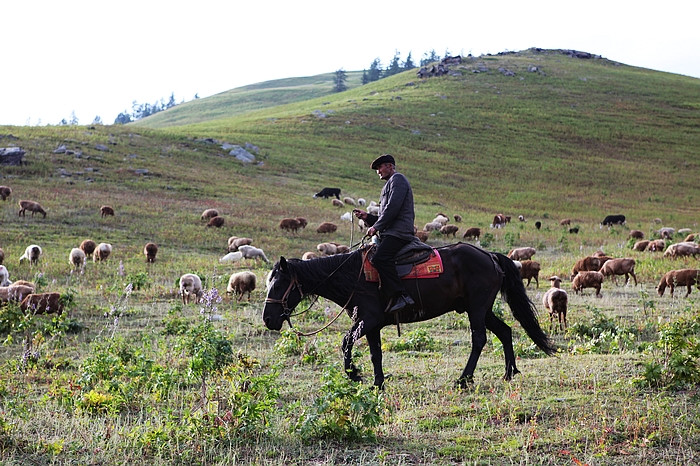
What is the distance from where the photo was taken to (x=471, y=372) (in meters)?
7.86

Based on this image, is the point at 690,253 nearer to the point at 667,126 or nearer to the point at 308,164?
the point at 308,164

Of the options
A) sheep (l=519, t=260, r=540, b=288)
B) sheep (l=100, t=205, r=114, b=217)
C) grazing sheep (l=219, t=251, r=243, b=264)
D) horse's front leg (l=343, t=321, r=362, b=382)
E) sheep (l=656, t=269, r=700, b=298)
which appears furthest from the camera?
sheep (l=100, t=205, r=114, b=217)

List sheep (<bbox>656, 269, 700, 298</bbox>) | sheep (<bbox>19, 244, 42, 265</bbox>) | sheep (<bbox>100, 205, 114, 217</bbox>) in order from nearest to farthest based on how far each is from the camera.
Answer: sheep (<bbox>656, 269, 700, 298</bbox>), sheep (<bbox>19, 244, 42, 265</bbox>), sheep (<bbox>100, 205, 114, 217</bbox>)

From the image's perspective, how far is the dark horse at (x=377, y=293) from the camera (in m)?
7.91

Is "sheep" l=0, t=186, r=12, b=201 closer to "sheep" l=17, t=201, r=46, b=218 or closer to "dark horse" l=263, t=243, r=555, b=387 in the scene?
"sheep" l=17, t=201, r=46, b=218

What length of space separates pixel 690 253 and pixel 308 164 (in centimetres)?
3683

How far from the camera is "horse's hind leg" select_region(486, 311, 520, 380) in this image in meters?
8.09

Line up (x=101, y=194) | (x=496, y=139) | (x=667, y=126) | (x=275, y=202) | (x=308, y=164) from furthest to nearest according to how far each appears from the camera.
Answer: (x=667, y=126), (x=496, y=139), (x=308, y=164), (x=275, y=202), (x=101, y=194)

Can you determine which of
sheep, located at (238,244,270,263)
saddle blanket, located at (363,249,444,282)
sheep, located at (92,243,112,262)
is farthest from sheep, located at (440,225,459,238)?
saddle blanket, located at (363,249,444,282)

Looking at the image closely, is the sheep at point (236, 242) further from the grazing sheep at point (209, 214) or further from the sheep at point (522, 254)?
the sheep at point (522, 254)

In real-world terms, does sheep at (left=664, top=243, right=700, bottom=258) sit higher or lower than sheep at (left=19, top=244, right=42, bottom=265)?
higher

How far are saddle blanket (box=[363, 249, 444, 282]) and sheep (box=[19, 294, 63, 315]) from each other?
7.77 meters

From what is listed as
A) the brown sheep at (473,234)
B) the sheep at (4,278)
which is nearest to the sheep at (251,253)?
the sheep at (4,278)

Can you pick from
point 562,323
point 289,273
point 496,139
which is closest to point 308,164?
point 496,139
